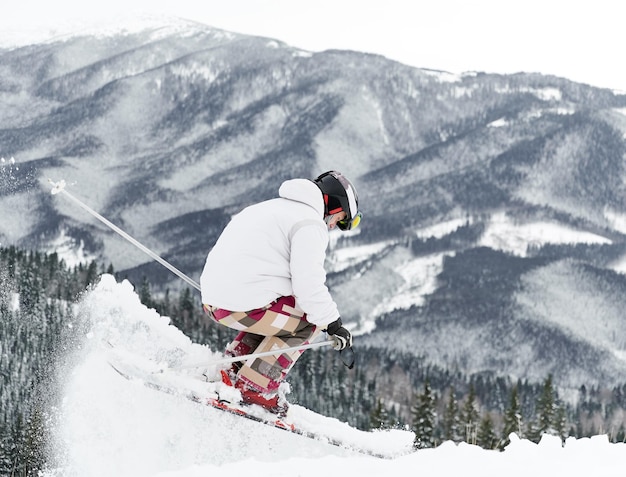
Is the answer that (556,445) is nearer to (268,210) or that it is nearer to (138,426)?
(268,210)

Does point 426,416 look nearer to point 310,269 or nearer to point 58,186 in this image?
point 58,186

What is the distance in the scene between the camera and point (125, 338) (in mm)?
9617

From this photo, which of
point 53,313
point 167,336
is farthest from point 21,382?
point 167,336

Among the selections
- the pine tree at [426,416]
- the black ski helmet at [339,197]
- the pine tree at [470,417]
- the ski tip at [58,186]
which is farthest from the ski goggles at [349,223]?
the pine tree at [470,417]

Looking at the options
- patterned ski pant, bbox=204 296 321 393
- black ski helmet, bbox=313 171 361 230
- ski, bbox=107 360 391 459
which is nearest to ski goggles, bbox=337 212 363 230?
black ski helmet, bbox=313 171 361 230

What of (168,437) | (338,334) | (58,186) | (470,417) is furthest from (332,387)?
(338,334)

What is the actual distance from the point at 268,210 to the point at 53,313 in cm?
10829

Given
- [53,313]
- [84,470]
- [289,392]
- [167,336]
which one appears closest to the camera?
[84,470]

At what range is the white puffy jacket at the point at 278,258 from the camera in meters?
7.93

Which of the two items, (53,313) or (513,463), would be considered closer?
(513,463)

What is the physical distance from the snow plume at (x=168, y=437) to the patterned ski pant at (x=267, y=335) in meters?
0.44

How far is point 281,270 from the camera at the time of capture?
26.7 ft

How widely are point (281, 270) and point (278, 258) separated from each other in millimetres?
129

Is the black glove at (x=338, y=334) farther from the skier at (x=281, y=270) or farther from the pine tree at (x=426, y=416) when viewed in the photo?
the pine tree at (x=426, y=416)
